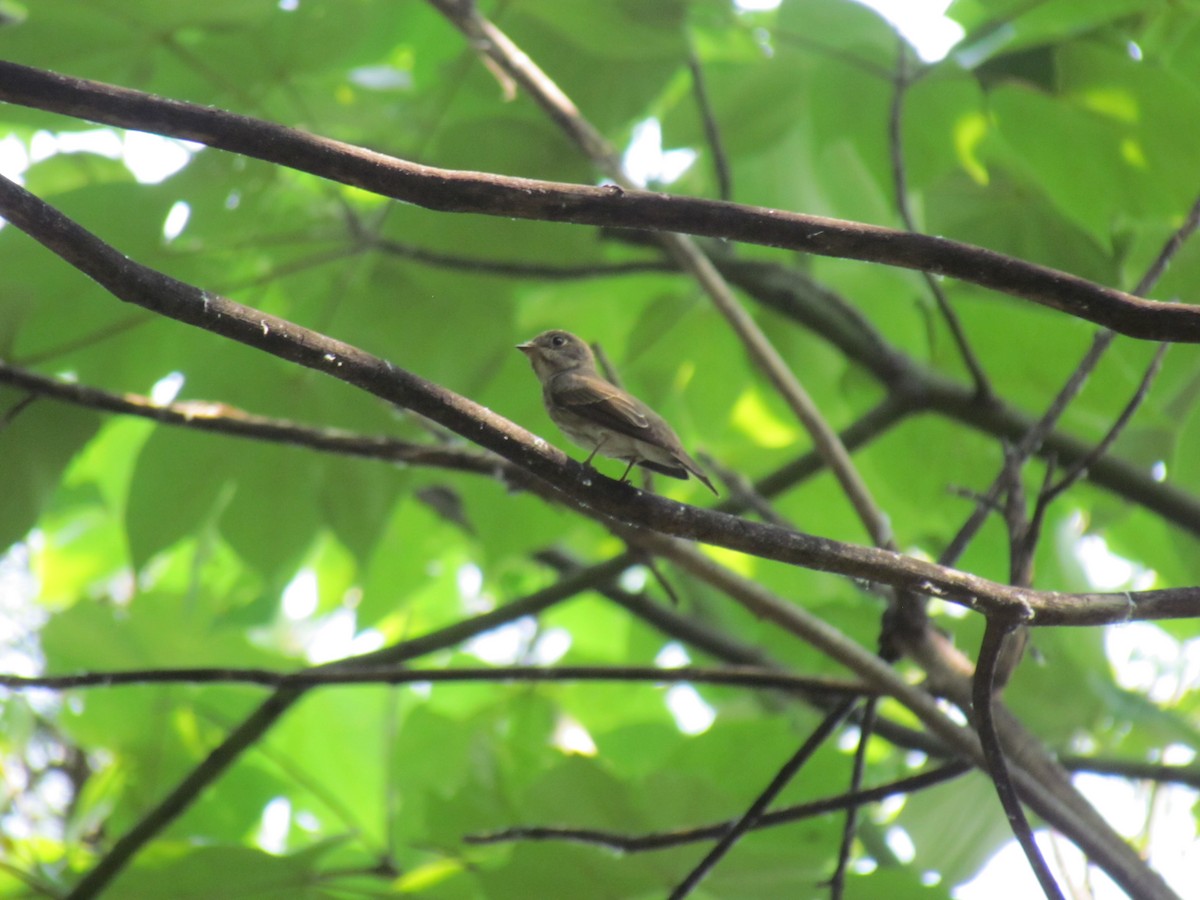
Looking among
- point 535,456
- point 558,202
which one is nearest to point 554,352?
point 535,456

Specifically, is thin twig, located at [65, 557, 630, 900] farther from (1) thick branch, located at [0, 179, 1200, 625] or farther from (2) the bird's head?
(1) thick branch, located at [0, 179, 1200, 625]

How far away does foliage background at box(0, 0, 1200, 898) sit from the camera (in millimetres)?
3033

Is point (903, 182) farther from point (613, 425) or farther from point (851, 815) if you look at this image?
point (851, 815)

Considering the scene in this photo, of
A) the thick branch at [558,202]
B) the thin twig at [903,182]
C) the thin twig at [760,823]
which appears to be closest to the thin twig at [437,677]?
the thin twig at [760,823]

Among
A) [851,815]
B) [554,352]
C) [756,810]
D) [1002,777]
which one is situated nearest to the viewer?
[1002,777]

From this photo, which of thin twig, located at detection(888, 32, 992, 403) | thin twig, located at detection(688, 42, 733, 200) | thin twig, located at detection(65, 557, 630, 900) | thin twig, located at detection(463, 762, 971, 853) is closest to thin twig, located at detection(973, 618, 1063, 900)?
thin twig, located at detection(463, 762, 971, 853)

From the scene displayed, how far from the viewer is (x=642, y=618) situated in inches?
175

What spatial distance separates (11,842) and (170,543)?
146cm

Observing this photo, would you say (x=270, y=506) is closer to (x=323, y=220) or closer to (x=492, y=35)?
(x=323, y=220)

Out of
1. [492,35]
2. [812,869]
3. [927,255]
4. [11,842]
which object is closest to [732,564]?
[812,869]

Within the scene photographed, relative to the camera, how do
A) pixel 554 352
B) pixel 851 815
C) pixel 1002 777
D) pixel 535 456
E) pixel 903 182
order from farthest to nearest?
pixel 554 352 < pixel 903 182 < pixel 851 815 < pixel 1002 777 < pixel 535 456

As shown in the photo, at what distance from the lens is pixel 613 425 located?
249 cm

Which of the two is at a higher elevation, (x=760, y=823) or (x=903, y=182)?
(x=903, y=182)

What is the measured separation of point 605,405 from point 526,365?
0.85 m
